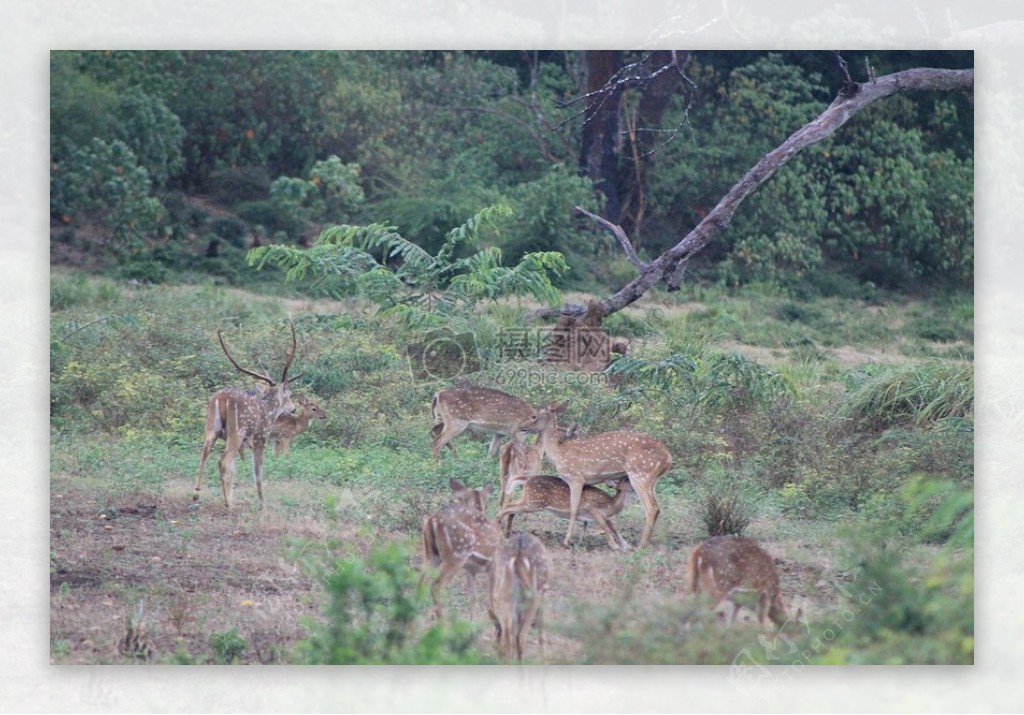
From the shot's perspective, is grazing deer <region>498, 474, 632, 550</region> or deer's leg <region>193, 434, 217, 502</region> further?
deer's leg <region>193, 434, 217, 502</region>

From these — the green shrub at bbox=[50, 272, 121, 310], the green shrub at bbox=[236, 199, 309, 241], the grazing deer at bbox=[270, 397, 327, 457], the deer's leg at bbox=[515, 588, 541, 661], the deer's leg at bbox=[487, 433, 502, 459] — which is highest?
the green shrub at bbox=[236, 199, 309, 241]

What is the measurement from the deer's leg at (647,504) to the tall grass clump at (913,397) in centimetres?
205

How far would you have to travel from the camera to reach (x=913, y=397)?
10.5 metres

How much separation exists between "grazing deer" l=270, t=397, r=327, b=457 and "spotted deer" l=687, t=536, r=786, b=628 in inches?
133

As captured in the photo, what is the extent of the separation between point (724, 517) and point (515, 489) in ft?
4.13

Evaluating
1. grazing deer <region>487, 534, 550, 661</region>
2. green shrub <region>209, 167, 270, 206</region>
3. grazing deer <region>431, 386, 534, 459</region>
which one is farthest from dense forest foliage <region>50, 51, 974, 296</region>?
grazing deer <region>487, 534, 550, 661</region>

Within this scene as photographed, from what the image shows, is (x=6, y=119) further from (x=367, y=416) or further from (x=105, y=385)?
(x=367, y=416)

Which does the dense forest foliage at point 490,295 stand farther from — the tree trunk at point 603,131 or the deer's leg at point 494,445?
the deer's leg at point 494,445

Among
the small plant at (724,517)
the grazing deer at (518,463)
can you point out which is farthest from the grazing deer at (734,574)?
the grazing deer at (518,463)

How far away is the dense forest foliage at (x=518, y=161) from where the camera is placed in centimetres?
1042

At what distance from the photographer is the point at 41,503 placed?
9.17m

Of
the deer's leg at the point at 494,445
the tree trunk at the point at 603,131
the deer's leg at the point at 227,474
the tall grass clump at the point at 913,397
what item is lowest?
the deer's leg at the point at 227,474

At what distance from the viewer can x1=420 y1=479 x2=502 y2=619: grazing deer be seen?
782 centimetres

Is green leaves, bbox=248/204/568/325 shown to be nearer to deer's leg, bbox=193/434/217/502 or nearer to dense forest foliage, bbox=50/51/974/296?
dense forest foliage, bbox=50/51/974/296
